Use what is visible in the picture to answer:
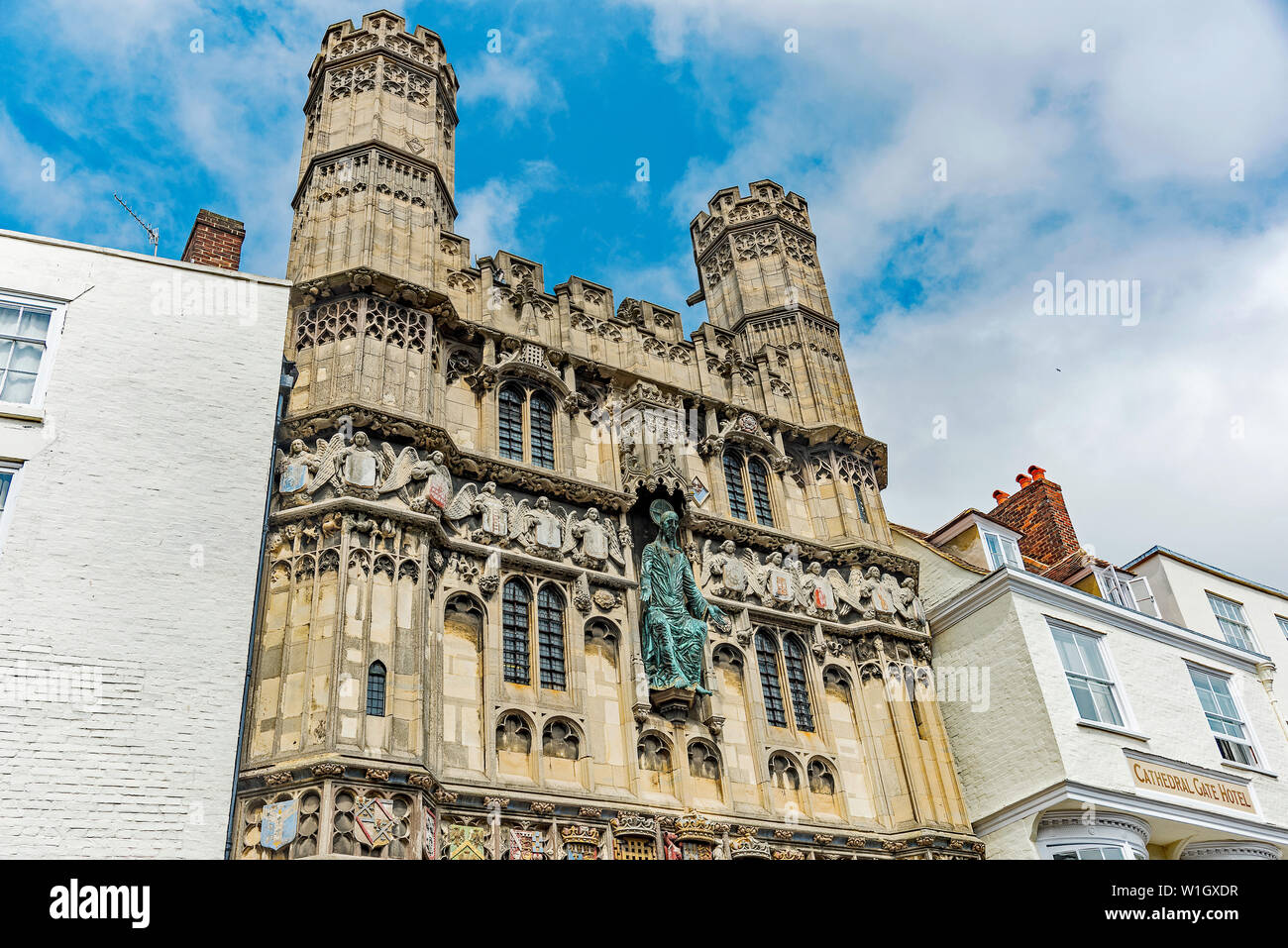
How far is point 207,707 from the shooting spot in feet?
47.4

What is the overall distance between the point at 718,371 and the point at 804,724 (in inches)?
334

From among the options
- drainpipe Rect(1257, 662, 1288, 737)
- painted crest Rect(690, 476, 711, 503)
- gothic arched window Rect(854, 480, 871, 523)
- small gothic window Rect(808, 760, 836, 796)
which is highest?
gothic arched window Rect(854, 480, 871, 523)

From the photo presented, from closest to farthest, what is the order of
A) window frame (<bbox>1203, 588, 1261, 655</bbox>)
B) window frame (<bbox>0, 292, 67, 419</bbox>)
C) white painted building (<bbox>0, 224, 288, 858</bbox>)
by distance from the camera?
white painted building (<bbox>0, 224, 288, 858</bbox>) < window frame (<bbox>0, 292, 67, 419</bbox>) < window frame (<bbox>1203, 588, 1261, 655</bbox>)

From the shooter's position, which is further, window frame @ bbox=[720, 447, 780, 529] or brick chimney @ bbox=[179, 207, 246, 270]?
window frame @ bbox=[720, 447, 780, 529]

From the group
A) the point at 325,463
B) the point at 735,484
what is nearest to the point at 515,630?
the point at 325,463

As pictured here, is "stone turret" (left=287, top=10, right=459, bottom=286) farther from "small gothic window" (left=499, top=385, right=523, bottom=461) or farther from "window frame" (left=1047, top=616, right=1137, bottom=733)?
"window frame" (left=1047, top=616, right=1137, bottom=733)

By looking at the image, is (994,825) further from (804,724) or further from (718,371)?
(718,371)

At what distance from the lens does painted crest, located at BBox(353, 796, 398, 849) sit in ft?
49.0

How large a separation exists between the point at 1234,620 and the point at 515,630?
2059 centimetres

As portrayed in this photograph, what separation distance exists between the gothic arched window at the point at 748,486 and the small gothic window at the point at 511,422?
480 cm

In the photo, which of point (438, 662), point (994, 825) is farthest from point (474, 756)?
point (994, 825)

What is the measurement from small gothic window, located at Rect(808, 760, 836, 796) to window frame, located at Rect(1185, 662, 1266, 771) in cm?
853

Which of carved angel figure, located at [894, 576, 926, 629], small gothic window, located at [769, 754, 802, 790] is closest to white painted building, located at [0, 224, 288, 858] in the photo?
small gothic window, located at [769, 754, 802, 790]
